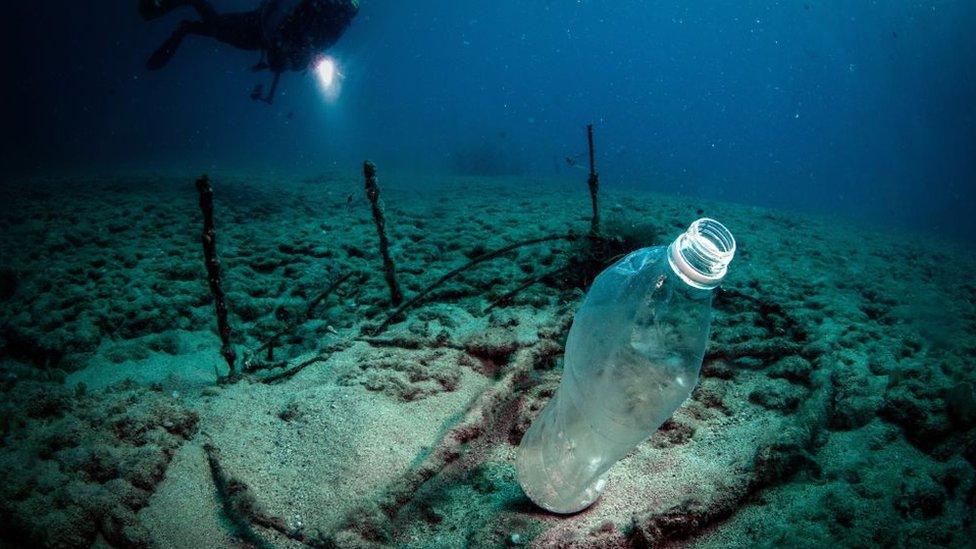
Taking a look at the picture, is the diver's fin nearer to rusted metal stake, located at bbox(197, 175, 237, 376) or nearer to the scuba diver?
the scuba diver

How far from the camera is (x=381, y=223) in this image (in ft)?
11.9

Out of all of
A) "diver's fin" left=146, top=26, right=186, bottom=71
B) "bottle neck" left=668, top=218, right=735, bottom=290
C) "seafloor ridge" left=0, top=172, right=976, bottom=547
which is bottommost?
"seafloor ridge" left=0, top=172, right=976, bottom=547

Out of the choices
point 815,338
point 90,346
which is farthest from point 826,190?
point 90,346

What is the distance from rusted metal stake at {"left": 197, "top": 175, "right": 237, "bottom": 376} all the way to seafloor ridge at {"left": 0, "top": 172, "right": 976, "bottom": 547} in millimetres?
234

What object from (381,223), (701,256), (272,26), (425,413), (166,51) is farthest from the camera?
(166,51)

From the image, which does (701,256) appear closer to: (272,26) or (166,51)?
(272,26)

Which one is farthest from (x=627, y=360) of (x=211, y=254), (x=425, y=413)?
(x=211, y=254)

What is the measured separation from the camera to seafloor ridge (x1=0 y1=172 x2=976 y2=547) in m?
1.79

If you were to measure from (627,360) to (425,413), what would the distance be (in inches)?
50.5

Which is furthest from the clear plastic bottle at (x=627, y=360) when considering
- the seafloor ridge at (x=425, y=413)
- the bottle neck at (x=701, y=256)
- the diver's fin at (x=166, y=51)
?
the diver's fin at (x=166, y=51)

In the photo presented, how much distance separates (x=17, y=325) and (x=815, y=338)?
6.09m

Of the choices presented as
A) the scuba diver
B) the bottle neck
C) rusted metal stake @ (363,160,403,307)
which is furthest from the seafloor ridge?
the scuba diver

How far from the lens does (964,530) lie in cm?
164

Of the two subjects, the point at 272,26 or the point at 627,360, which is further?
the point at 272,26
